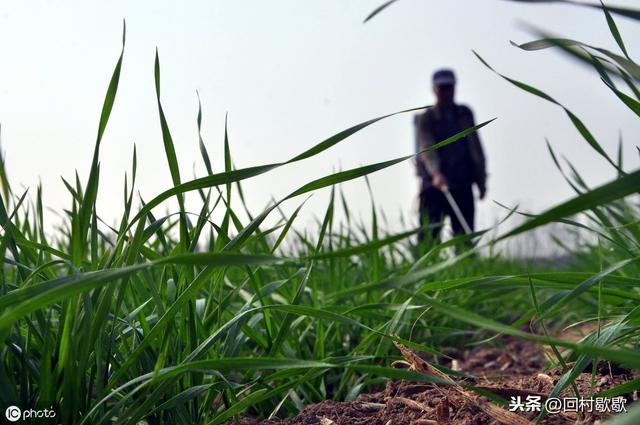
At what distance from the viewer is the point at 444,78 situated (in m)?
5.91

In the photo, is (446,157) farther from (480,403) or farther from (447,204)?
(480,403)

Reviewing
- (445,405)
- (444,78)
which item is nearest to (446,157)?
(444,78)

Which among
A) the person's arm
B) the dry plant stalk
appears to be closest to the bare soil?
the dry plant stalk

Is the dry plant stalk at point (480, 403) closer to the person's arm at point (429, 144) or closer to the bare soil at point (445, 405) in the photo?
the bare soil at point (445, 405)

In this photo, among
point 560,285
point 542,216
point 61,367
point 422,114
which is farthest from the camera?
point 422,114

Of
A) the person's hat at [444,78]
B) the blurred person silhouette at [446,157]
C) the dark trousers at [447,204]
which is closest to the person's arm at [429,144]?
the blurred person silhouette at [446,157]

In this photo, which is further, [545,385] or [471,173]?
[471,173]

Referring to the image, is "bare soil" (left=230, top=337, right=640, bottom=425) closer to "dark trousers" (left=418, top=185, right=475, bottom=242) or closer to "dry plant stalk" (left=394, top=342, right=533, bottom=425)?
"dry plant stalk" (left=394, top=342, right=533, bottom=425)

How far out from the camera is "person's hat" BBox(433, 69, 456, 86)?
5.91m

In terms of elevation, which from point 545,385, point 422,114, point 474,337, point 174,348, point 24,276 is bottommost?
point 474,337

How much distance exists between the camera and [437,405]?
1087 millimetres

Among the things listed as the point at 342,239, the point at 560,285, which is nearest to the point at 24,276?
the point at 560,285

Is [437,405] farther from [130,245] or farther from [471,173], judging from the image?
[471,173]

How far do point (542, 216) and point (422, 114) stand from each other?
529cm
